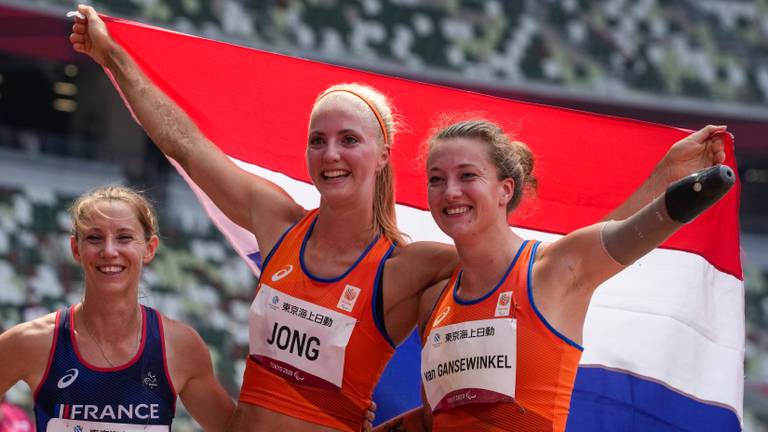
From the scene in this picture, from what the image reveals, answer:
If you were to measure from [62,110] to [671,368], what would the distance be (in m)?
14.6

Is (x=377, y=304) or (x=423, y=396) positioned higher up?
(x=377, y=304)

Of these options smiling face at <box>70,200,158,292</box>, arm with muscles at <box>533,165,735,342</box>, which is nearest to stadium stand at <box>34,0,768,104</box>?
smiling face at <box>70,200,158,292</box>

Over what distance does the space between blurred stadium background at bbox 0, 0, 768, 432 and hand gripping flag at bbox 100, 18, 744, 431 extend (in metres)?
7.26

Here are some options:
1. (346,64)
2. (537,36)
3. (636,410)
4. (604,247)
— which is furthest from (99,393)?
(537,36)

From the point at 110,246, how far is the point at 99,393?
406 millimetres

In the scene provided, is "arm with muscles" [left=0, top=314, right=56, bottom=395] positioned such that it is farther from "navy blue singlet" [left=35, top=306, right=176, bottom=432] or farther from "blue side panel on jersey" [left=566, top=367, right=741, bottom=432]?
"blue side panel on jersey" [left=566, top=367, right=741, bottom=432]

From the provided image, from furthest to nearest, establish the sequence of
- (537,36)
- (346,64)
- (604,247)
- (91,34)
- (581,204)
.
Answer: (537,36) → (346,64) → (581,204) → (91,34) → (604,247)

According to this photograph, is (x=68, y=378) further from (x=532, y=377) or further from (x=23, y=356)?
(x=532, y=377)

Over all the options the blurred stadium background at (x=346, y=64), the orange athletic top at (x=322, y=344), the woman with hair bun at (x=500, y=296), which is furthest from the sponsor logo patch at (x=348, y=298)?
the blurred stadium background at (x=346, y=64)

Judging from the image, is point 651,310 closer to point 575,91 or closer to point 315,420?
point 315,420

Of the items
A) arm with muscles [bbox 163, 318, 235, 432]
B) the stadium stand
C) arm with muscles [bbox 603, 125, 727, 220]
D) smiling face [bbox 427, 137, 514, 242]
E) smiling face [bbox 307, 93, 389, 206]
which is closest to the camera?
smiling face [bbox 427, 137, 514, 242]

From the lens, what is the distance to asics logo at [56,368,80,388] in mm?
3270

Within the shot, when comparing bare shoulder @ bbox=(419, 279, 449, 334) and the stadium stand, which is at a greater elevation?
the stadium stand

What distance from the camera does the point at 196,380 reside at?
3463mm
